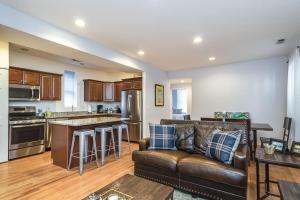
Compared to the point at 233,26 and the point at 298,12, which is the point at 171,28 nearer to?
the point at 233,26

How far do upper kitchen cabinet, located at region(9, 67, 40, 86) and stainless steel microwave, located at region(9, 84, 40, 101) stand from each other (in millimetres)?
102

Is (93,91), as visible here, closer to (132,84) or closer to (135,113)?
(132,84)

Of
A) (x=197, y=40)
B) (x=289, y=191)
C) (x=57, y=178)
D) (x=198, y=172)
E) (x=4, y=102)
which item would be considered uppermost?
(x=197, y=40)

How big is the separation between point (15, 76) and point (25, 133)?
4.71 feet

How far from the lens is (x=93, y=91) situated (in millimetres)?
6105

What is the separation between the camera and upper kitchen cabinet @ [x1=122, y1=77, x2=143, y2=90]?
564 cm

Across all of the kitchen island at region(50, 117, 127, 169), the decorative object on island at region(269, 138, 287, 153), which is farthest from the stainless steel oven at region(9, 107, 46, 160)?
the decorative object on island at region(269, 138, 287, 153)

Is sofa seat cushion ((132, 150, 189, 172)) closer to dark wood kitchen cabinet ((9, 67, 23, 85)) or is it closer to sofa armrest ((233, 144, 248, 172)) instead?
sofa armrest ((233, 144, 248, 172))

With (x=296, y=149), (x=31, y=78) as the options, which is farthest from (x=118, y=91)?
(x=296, y=149)

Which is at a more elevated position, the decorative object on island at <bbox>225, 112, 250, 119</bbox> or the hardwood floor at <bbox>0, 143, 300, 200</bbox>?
the decorative object on island at <bbox>225, 112, 250, 119</bbox>

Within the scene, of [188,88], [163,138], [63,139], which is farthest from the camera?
[188,88]

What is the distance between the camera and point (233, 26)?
Answer: 2.92m

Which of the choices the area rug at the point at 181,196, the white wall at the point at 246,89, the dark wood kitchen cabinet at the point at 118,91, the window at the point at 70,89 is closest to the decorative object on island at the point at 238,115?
the white wall at the point at 246,89

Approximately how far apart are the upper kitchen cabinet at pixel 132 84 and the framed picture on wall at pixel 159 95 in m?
0.71
